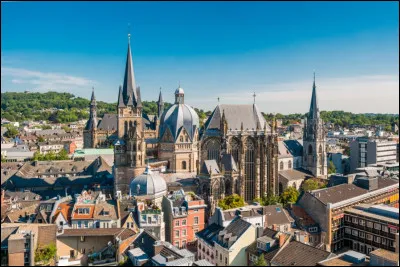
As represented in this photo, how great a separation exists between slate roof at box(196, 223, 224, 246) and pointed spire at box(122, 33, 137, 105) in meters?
40.6

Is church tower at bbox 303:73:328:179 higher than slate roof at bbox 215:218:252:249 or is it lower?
higher

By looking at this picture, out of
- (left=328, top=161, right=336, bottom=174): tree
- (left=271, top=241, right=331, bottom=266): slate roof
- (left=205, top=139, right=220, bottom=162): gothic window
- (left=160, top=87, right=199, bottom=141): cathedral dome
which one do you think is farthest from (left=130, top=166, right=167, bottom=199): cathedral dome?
(left=328, top=161, right=336, bottom=174): tree

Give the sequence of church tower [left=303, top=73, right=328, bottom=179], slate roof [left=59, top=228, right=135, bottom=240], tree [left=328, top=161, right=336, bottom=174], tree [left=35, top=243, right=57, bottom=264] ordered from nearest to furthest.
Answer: tree [left=35, top=243, right=57, bottom=264] < slate roof [left=59, top=228, right=135, bottom=240] < church tower [left=303, top=73, right=328, bottom=179] < tree [left=328, top=161, right=336, bottom=174]

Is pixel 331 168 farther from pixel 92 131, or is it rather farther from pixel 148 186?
pixel 92 131

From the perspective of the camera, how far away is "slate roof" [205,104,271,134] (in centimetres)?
6043

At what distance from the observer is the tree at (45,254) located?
3036 cm

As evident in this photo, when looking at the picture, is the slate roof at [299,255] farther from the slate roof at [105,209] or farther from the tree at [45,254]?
the tree at [45,254]

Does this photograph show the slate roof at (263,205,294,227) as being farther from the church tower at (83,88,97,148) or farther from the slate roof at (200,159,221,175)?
the church tower at (83,88,97,148)

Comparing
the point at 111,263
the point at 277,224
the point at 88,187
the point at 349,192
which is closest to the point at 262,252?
the point at 277,224

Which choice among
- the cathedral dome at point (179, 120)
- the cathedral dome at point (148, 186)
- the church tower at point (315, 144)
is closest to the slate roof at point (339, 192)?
the church tower at point (315, 144)

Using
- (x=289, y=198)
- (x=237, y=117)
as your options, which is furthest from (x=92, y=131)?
(x=289, y=198)

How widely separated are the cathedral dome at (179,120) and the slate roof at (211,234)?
882 inches

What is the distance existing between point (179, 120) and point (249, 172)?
44.2 ft

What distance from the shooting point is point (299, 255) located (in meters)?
30.4
